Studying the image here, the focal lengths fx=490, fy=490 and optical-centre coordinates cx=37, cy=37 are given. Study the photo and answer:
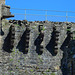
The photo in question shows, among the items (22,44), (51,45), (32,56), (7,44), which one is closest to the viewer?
(7,44)

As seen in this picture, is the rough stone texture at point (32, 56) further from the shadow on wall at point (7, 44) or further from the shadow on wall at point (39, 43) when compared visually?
the shadow on wall at point (39, 43)

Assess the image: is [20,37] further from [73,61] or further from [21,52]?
[73,61]

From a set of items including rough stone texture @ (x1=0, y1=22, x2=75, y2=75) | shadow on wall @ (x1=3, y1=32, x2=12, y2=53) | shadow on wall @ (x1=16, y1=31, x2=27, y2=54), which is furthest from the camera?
shadow on wall @ (x1=16, y1=31, x2=27, y2=54)

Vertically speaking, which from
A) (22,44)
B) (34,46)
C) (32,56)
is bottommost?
(32,56)

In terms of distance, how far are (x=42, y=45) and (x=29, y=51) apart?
3.88 ft

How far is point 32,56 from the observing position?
39.8 metres

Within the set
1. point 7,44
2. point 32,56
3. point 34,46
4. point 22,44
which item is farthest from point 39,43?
point 7,44

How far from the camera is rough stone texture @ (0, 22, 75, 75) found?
39.2m

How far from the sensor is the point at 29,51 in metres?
40.0

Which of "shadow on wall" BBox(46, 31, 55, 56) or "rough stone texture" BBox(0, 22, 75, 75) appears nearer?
"rough stone texture" BBox(0, 22, 75, 75)

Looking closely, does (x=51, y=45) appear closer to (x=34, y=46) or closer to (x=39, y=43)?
(x=39, y=43)

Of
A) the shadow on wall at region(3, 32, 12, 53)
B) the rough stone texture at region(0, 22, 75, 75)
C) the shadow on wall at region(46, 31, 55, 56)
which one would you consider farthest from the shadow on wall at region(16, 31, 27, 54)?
the shadow on wall at region(46, 31, 55, 56)

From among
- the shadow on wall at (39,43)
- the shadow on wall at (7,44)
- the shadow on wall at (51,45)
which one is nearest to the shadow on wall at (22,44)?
the shadow on wall at (7,44)

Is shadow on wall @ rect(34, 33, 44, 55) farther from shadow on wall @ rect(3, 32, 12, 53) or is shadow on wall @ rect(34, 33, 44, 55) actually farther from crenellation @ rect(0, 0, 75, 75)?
shadow on wall @ rect(3, 32, 12, 53)
